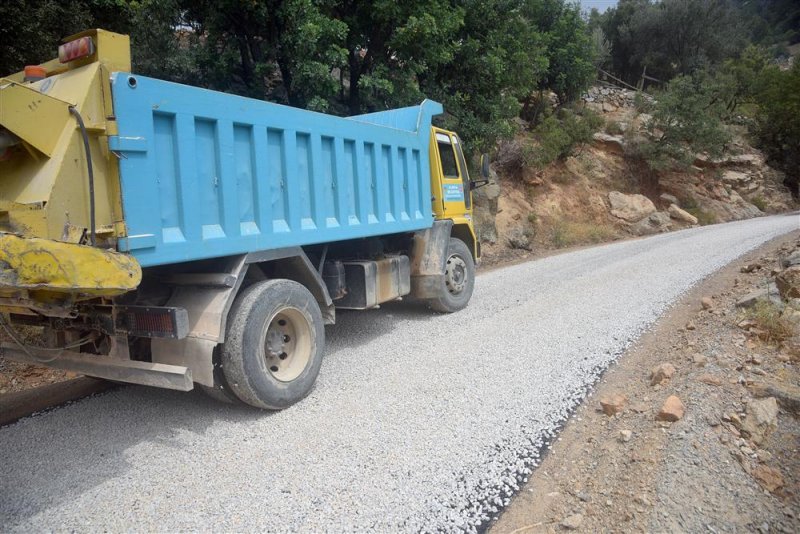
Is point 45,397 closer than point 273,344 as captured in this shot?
No

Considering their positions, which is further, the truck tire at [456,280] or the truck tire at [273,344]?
the truck tire at [456,280]

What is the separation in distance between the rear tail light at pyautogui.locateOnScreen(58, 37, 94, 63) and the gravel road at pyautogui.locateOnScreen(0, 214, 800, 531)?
2629mm

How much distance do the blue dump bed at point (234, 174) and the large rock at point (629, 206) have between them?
17374 mm

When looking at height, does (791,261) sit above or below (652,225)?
below

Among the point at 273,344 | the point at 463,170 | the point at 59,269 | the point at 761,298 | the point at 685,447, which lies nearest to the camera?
the point at 59,269

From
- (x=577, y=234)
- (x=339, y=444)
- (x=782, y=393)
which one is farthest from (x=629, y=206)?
(x=339, y=444)

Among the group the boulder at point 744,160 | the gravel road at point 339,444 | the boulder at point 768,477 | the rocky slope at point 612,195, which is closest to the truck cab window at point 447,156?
the gravel road at point 339,444

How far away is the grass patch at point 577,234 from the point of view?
16.7 metres

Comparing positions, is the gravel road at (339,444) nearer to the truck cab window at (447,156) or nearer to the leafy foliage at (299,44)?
the truck cab window at (447,156)

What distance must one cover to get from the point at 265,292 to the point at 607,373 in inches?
125

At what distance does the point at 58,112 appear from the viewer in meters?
2.95

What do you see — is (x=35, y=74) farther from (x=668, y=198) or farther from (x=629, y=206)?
(x=668, y=198)

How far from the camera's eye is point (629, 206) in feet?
68.1

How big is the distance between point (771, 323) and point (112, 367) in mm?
6023
